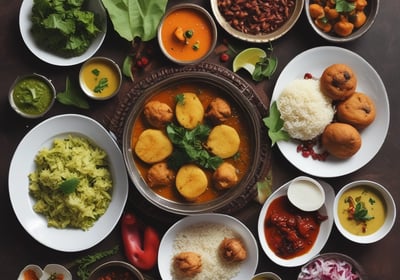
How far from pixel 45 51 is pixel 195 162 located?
1.57 meters

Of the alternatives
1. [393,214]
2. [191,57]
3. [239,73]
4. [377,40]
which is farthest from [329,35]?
[393,214]

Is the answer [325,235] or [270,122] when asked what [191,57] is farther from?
[325,235]

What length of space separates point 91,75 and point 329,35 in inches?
79.9

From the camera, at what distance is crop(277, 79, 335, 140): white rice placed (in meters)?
4.48

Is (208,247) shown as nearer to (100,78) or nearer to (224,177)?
(224,177)

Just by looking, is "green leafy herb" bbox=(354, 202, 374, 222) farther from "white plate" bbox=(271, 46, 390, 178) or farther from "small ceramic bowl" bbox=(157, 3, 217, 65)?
"small ceramic bowl" bbox=(157, 3, 217, 65)

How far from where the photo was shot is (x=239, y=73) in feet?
15.5

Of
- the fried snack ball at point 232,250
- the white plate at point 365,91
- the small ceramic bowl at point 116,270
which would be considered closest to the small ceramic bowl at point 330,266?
the fried snack ball at point 232,250

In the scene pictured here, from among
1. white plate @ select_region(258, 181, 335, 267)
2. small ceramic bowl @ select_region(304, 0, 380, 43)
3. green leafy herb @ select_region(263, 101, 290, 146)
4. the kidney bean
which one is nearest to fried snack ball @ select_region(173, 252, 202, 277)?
white plate @ select_region(258, 181, 335, 267)

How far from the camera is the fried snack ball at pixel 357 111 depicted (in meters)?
4.50

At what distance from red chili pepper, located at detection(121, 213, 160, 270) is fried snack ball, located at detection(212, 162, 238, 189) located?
2.31 feet

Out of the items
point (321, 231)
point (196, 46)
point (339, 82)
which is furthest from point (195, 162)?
point (339, 82)

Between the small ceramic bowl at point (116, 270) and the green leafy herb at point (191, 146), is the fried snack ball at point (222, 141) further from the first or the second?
the small ceramic bowl at point (116, 270)

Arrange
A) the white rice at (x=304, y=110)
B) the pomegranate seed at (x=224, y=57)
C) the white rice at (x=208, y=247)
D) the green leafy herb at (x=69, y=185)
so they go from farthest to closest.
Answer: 1. the pomegranate seed at (x=224, y=57)
2. the white rice at (x=208, y=247)
3. the white rice at (x=304, y=110)
4. the green leafy herb at (x=69, y=185)
